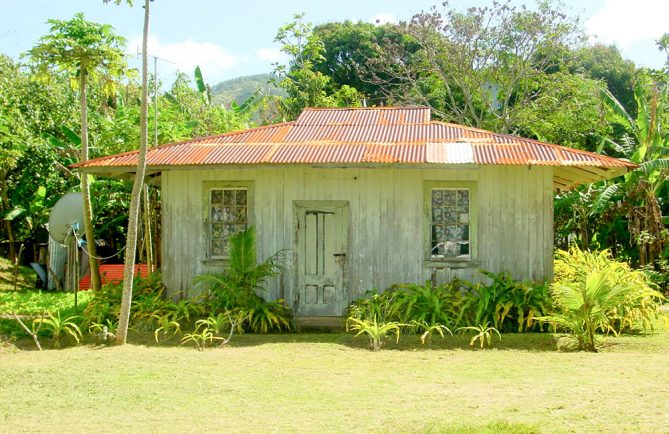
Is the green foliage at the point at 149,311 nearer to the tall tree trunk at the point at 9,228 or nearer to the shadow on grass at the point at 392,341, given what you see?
the shadow on grass at the point at 392,341

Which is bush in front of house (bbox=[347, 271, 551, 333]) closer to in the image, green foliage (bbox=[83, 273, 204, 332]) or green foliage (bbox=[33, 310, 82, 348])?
green foliage (bbox=[83, 273, 204, 332])

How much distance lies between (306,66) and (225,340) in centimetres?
1776

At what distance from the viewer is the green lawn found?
6430 mm

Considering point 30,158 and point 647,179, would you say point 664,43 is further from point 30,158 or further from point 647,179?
point 30,158

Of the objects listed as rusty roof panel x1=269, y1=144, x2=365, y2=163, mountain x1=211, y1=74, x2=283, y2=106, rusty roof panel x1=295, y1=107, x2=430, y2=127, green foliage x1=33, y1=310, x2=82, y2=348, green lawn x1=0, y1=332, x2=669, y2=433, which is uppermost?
mountain x1=211, y1=74, x2=283, y2=106

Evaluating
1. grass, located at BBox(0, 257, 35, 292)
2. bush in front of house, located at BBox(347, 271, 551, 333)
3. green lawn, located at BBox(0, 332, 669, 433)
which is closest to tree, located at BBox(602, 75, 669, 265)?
bush in front of house, located at BBox(347, 271, 551, 333)

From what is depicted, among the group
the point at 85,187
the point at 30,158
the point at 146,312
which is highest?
the point at 30,158

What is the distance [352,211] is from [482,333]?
10.8 feet

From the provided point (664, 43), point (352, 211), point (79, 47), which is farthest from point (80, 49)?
point (664, 43)

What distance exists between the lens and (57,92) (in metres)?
22.7

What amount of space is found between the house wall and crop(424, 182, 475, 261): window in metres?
0.15

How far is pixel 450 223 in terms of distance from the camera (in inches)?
495

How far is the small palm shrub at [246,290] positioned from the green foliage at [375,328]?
1.16 meters

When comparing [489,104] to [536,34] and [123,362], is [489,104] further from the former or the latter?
[123,362]
